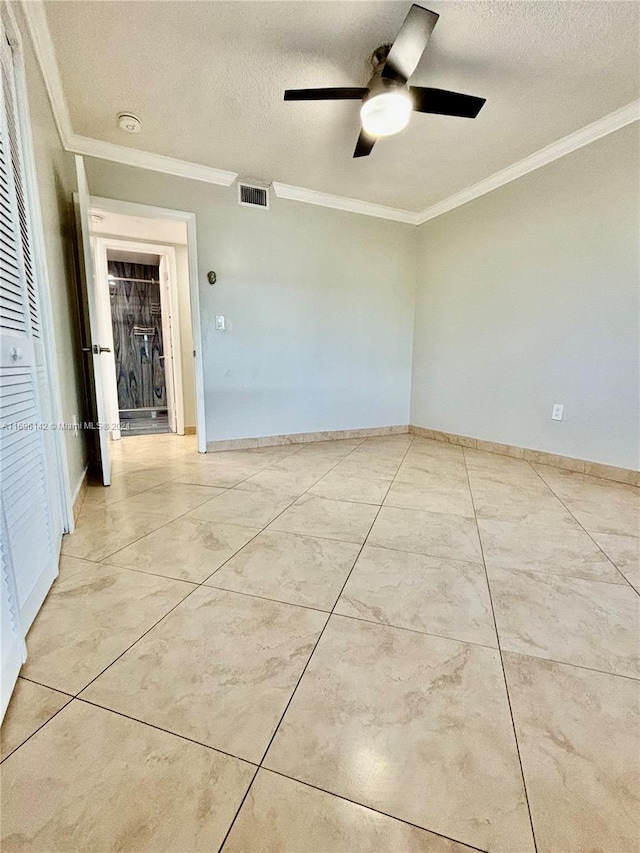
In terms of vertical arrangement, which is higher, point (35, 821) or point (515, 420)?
point (515, 420)

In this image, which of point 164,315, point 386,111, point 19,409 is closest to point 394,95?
point 386,111

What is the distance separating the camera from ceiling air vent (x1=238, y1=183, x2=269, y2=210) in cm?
302

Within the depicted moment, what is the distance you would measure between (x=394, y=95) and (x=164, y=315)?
3322mm

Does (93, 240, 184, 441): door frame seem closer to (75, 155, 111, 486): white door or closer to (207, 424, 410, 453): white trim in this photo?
(207, 424, 410, 453): white trim

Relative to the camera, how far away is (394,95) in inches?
67.7

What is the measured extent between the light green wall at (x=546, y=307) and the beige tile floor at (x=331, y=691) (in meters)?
1.09

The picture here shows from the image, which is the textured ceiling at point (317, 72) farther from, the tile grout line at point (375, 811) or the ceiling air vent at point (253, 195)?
the tile grout line at point (375, 811)

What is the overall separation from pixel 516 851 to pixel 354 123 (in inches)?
123

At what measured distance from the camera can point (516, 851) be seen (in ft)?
1.95

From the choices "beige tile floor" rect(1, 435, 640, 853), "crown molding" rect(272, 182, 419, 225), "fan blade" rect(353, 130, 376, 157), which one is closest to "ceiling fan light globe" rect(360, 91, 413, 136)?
"fan blade" rect(353, 130, 376, 157)

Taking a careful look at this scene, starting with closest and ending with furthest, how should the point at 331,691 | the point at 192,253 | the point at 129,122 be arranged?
the point at 331,691 → the point at 129,122 → the point at 192,253

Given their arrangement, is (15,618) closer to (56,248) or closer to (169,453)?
(56,248)

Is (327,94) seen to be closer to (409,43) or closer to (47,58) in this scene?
(409,43)

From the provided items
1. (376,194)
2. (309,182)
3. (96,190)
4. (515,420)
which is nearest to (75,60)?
(96,190)
